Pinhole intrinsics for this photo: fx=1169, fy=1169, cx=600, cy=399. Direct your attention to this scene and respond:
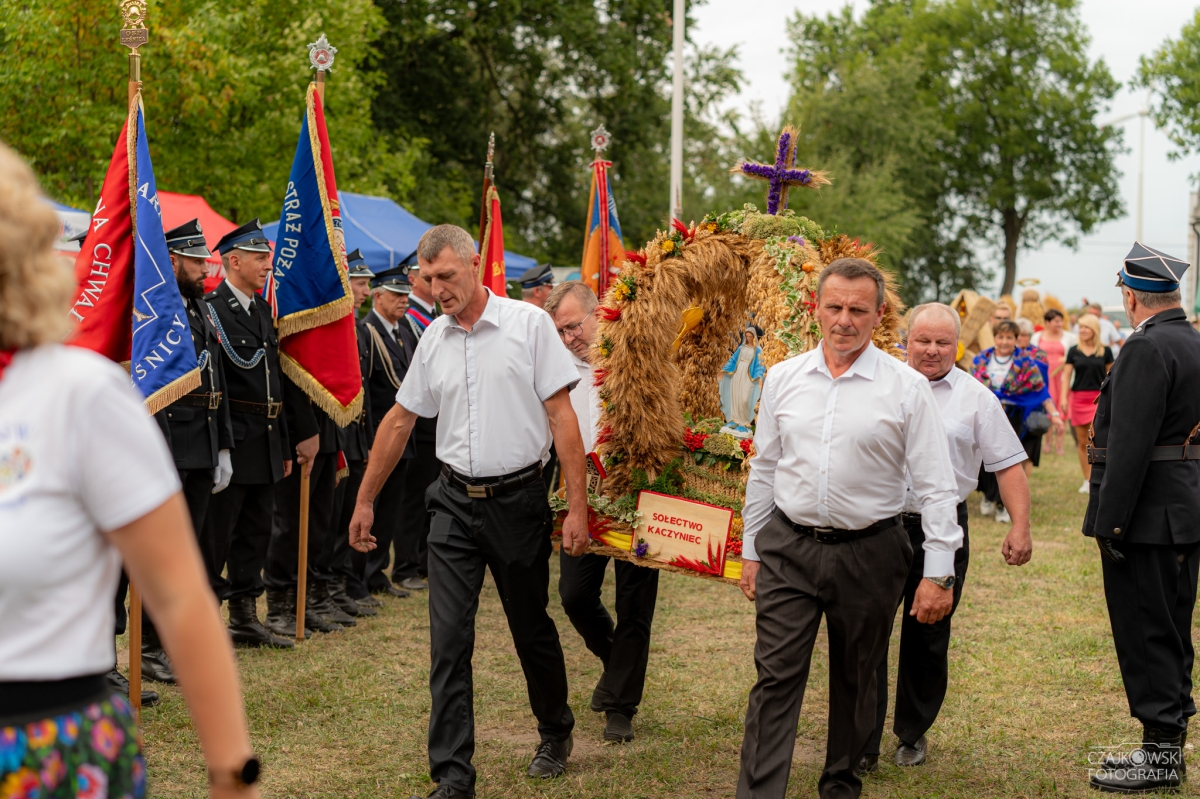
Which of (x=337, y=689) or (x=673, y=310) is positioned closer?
(x=673, y=310)

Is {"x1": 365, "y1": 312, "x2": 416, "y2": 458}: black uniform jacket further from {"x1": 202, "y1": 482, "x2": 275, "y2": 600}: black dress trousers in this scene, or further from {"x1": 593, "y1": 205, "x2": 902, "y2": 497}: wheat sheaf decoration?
{"x1": 593, "y1": 205, "x2": 902, "y2": 497}: wheat sheaf decoration

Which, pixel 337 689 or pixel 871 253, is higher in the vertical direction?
pixel 871 253

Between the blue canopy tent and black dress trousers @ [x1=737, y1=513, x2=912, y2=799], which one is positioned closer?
black dress trousers @ [x1=737, y1=513, x2=912, y2=799]

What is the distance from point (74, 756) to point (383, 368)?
739 centimetres

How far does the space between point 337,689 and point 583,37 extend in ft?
70.8

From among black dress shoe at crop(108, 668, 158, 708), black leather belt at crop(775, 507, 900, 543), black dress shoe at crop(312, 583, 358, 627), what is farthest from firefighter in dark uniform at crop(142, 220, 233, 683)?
black leather belt at crop(775, 507, 900, 543)

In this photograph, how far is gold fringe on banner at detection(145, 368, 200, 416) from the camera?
5.96 metres

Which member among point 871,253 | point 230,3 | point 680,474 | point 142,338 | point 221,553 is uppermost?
point 230,3

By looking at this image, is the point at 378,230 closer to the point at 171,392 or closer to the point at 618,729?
the point at 171,392

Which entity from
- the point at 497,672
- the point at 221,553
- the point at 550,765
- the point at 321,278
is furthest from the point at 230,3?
the point at 550,765

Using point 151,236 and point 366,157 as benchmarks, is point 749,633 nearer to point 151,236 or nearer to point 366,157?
point 151,236

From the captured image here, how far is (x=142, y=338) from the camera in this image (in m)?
6.00

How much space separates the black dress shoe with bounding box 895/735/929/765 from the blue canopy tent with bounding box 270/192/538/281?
9565 mm

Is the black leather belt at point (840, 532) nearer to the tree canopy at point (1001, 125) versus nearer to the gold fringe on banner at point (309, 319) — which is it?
the gold fringe on banner at point (309, 319)
